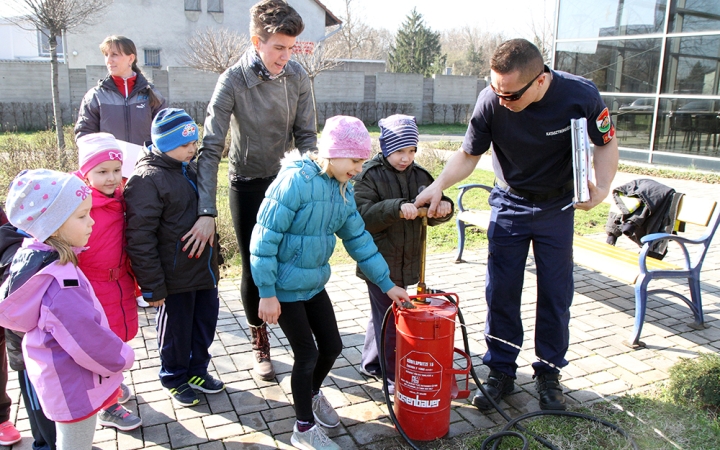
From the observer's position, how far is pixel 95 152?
289cm

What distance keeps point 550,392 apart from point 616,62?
1359 centimetres

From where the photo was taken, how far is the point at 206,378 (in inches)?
136

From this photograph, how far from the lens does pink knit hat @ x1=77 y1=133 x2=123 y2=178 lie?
2.88 meters

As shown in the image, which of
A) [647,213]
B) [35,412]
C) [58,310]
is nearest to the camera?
[58,310]

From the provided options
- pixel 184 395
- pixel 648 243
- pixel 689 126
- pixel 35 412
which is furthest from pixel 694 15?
pixel 35 412

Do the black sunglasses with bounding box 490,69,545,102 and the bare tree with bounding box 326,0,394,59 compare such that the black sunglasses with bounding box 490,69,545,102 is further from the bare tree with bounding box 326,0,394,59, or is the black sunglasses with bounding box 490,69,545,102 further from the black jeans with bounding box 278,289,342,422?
the bare tree with bounding box 326,0,394,59

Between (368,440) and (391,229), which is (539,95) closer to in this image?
(391,229)

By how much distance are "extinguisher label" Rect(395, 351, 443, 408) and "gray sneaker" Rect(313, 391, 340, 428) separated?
0.43 meters

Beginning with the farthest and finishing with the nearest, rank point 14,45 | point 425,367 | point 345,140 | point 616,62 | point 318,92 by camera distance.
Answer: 1. point 14,45
2. point 318,92
3. point 616,62
4. point 425,367
5. point 345,140

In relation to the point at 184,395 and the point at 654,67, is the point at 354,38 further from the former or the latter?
the point at 184,395

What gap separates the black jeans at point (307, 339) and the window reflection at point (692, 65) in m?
13.0

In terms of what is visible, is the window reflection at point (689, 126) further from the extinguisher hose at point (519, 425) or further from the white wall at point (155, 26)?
the white wall at point (155, 26)

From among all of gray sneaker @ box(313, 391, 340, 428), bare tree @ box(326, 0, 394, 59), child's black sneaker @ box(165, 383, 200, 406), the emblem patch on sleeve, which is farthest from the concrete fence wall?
the emblem patch on sleeve

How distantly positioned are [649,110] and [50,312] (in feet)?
48.3
